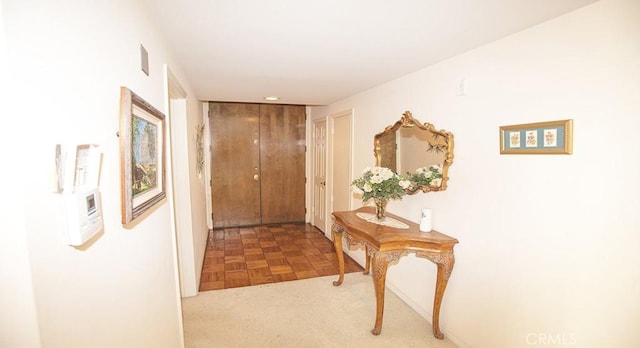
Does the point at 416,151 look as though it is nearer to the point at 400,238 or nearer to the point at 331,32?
the point at 400,238

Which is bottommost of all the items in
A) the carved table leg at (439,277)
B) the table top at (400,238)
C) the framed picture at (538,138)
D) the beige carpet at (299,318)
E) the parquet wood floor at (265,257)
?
the beige carpet at (299,318)

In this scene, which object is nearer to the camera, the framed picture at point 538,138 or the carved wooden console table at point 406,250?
the framed picture at point 538,138

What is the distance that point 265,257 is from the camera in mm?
3797

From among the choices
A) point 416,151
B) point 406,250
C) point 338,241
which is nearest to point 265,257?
point 338,241

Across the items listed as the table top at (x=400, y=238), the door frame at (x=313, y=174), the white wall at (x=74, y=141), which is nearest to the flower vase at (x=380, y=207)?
the table top at (x=400, y=238)

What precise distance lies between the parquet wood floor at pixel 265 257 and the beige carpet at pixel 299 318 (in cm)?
25

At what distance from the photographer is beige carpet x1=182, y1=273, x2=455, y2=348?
2170mm

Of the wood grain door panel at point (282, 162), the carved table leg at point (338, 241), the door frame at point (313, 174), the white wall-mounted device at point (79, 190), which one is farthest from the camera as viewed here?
the wood grain door panel at point (282, 162)

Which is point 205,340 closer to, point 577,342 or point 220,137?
point 577,342

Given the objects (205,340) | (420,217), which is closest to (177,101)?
(205,340)

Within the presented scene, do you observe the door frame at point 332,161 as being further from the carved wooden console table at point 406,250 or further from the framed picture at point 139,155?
the framed picture at point 139,155

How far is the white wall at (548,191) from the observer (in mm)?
1257

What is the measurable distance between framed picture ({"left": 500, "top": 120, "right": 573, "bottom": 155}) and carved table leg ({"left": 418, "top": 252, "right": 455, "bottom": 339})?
0.85 metres

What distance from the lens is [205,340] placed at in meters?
2.15
